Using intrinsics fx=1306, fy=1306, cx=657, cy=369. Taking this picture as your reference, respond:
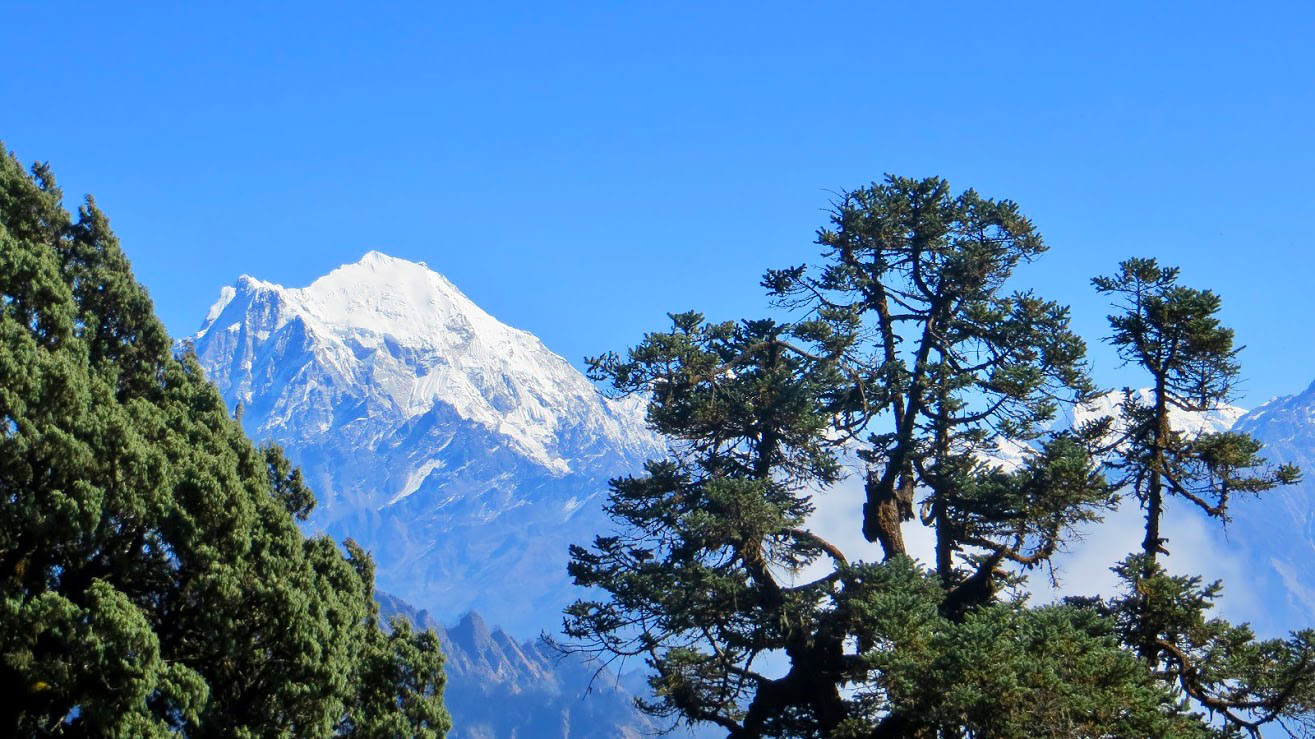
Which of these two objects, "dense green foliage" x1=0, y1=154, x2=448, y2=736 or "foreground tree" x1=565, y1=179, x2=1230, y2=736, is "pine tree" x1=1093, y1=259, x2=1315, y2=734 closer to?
"foreground tree" x1=565, y1=179, x2=1230, y2=736

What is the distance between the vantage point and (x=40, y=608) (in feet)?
66.8

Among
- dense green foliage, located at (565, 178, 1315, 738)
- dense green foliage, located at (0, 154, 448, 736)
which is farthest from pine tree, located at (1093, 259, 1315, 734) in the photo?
dense green foliage, located at (0, 154, 448, 736)

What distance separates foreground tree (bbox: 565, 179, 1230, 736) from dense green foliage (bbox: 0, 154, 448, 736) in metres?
6.41

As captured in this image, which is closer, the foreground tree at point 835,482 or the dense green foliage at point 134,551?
the dense green foliage at point 134,551

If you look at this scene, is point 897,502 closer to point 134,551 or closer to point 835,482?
point 835,482

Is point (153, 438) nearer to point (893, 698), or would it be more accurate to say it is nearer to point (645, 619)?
point (645, 619)

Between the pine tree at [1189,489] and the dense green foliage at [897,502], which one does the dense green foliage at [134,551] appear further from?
the pine tree at [1189,489]

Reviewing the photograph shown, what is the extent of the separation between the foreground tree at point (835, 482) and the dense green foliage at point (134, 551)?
6.41m

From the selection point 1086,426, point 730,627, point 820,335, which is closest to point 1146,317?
point 1086,426

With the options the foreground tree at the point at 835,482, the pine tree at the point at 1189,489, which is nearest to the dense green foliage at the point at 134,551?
the foreground tree at the point at 835,482

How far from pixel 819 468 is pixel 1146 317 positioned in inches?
320

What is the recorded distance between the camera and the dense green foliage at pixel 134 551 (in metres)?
20.6

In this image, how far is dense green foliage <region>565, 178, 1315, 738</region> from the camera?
26.3 meters

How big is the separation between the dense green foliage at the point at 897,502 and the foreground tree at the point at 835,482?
7 cm
